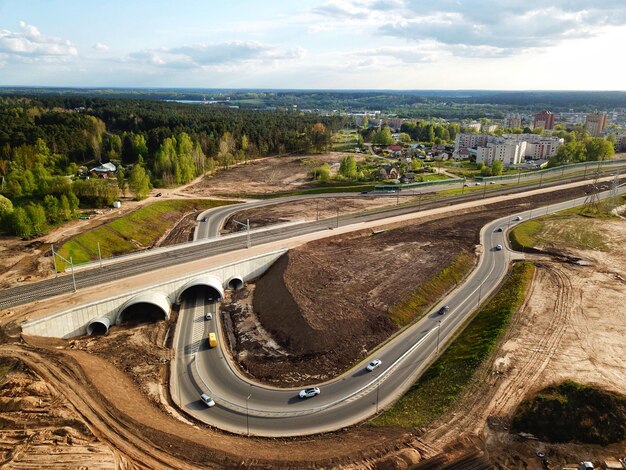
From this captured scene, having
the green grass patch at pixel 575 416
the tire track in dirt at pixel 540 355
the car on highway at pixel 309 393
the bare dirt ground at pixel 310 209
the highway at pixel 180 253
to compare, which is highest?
the highway at pixel 180 253

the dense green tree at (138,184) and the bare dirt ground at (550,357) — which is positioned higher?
the dense green tree at (138,184)

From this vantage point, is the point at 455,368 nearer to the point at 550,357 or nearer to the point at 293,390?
the point at 550,357

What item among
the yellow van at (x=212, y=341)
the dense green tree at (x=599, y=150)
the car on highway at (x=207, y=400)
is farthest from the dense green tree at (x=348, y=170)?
the dense green tree at (x=599, y=150)

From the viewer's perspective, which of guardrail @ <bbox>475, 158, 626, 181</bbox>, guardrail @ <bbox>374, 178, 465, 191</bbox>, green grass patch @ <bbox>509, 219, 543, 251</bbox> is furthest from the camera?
guardrail @ <bbox>475, 158, 626, 181</bbox>

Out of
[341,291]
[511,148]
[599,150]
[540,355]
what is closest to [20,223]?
[341,291]

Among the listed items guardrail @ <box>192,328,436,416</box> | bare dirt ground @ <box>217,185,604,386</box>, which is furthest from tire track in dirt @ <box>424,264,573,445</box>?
bare dirt ground @ <box>217,185,604,386</box>

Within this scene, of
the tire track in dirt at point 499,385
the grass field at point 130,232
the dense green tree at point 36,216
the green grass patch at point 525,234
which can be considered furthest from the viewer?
the green grass patch at point 525,234

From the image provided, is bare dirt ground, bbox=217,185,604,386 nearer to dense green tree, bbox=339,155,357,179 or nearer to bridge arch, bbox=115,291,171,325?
bridge arch, bbox=115,291,171,325

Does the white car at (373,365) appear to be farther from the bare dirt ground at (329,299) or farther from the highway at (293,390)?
the bare dirt ground at (329,299)

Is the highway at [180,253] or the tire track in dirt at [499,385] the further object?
the highway at [180,253]

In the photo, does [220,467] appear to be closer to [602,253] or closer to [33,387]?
[33,387]
